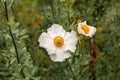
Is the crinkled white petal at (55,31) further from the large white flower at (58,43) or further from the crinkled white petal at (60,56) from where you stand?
the crinkled white petal at (60,56)

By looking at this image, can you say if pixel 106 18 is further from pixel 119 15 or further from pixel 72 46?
pixel 72 46

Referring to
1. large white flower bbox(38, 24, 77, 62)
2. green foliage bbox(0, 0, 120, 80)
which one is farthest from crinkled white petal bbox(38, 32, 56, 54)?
green foliage bbox(0, 0, 120, 80)

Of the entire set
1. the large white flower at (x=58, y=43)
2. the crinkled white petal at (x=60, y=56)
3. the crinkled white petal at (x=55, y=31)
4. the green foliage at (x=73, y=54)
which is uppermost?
the crinkled white petal at (x=55, y=31)

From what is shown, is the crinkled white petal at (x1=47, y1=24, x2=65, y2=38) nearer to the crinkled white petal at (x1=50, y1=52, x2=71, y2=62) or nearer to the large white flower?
the large white flower

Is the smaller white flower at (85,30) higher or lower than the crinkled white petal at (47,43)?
higher

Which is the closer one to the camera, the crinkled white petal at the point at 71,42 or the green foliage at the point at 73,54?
the crinkled white petal at the point at 71,42

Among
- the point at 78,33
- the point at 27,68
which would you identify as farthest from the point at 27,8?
the point at 78,33

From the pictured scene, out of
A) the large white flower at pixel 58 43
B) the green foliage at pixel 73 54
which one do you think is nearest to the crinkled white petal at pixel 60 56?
the large white flower at pixel 58 43
